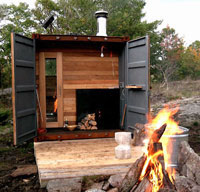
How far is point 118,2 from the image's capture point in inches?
647

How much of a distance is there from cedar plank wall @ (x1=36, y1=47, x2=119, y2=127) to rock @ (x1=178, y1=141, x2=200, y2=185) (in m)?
3.21

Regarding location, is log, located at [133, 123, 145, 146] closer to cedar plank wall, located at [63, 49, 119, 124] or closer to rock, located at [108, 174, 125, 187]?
rock, located at [108, 174, 125, 187]

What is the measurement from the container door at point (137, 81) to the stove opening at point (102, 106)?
0.42 metres

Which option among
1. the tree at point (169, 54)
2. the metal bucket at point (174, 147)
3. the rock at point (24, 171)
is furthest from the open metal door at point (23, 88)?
the tree at point (169, 54)

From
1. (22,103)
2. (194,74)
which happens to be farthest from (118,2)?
(22,103)

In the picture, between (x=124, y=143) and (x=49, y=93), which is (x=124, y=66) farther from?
(x=124, y=143)

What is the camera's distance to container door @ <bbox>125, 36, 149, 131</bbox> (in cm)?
537

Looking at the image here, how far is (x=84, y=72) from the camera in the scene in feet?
21.9

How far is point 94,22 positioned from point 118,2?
268 centimetres

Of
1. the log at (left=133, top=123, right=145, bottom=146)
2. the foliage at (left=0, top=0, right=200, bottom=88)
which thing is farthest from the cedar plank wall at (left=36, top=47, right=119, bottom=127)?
the foliage at (left=0, top=0, right=200, bottom=88)

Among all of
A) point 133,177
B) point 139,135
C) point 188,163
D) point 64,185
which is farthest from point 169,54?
point 133,177

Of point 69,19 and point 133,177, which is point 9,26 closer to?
point 69,19

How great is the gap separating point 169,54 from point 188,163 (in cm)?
1750

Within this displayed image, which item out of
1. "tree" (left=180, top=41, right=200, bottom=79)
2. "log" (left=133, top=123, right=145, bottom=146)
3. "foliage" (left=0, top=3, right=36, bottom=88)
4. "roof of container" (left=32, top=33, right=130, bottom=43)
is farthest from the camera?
"tree" (left=180, top=41, right=200, bottom=79)
